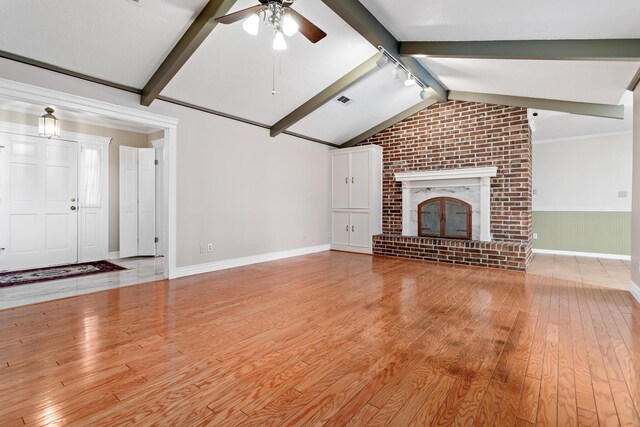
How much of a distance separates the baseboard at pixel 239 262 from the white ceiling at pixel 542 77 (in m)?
3.93

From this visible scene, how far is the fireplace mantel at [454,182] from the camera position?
17.6ft

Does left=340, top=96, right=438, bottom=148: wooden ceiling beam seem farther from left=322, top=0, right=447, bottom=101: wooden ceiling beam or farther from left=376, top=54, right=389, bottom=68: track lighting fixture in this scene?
left=376, top=54, right=389, bottom=68: track lighting fixture

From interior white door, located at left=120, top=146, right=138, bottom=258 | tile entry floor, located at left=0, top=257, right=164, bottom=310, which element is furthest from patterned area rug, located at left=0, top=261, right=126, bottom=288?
interior white door, located at left=120, top=146, right=138, bottom=258

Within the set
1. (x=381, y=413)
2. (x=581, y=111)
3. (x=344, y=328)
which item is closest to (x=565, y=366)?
(x=381, y=413)

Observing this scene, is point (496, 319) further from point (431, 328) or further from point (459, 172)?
point (459, 172)

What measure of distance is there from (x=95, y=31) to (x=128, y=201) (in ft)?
12.1

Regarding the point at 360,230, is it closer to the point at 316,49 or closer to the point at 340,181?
the point at 340,181

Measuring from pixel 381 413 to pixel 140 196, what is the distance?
6.11 m

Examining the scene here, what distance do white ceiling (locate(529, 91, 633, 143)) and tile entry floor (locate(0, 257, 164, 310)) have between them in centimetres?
629

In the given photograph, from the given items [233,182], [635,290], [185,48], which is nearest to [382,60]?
[185,48]

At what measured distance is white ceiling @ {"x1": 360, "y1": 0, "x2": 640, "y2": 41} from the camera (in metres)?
2.53

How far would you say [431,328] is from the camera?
2555mm

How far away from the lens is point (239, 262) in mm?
5133

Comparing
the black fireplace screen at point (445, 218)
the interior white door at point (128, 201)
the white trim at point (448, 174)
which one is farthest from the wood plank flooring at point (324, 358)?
the interior white door at point (128, 201)
